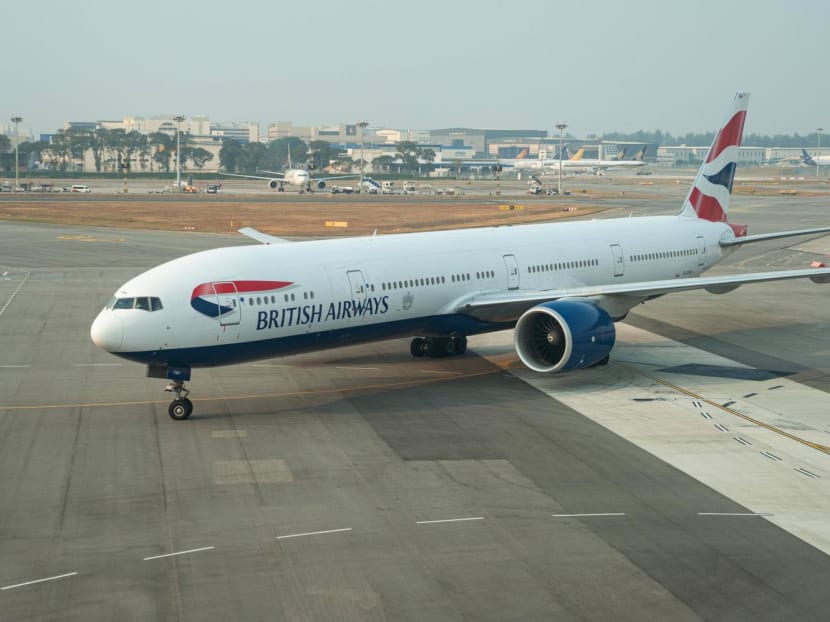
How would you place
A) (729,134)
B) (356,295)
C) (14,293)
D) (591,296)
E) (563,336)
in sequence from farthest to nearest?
(14,293)
(729,134)
(591,296)
(563,336)
(356,295)

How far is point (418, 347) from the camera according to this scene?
38.0m

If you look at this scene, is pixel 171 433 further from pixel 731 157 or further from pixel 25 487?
pixel 731 157

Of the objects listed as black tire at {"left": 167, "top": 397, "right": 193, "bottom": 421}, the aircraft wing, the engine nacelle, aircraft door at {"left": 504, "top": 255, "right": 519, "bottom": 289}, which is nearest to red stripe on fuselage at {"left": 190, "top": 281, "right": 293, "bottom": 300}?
black tire at {"left": 167, "top": 397, "right": 193, "bottom": 421}

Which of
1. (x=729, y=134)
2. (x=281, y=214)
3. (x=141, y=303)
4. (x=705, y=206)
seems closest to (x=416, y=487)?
(x=141, y=303)

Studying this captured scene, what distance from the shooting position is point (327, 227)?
94.2m

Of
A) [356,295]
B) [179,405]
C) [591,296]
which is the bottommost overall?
[179,405]

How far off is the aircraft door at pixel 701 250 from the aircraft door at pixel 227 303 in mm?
24780

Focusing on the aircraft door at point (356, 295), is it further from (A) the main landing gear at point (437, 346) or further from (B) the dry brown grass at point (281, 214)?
(B) the dry brown grass at point (281, 214)

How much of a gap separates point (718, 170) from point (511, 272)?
1605cm

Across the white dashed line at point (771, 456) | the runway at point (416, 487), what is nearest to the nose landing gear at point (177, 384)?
the runway at point (416, 487)

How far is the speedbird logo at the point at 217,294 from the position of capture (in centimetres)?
2838

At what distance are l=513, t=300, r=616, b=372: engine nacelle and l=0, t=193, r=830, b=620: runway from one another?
112 centimetres

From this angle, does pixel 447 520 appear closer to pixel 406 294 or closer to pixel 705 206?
pixel 406 294

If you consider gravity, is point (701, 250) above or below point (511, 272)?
above
